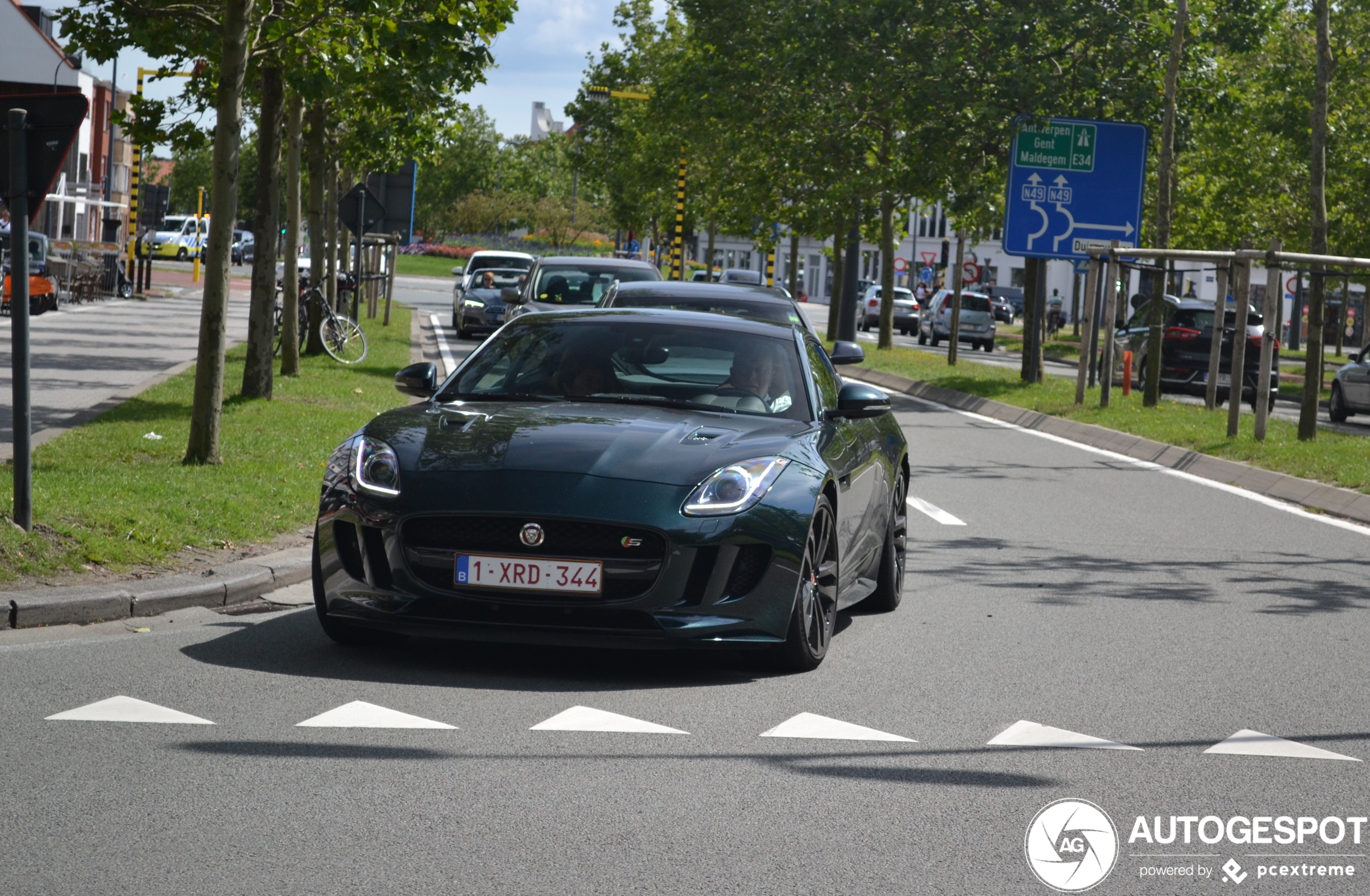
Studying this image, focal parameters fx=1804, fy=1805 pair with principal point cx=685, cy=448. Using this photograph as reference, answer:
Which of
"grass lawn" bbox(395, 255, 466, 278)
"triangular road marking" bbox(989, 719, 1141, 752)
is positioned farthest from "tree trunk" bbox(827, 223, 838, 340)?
"grass lawn" bbox(395, 255, 466, 278)

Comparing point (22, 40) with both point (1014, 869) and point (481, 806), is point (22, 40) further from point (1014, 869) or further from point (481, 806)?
point (1014, 869)

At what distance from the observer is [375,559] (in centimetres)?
654

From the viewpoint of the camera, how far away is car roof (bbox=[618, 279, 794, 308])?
12703mm

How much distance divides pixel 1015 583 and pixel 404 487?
4172mm

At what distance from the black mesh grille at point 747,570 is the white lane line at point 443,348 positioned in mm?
11790

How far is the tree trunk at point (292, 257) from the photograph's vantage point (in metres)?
19.7

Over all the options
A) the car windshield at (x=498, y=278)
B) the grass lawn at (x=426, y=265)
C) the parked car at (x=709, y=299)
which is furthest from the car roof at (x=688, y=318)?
the grass lawn at (x=426, y=265)

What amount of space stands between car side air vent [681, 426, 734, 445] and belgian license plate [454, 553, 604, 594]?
0.72 metres

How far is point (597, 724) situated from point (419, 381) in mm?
2513

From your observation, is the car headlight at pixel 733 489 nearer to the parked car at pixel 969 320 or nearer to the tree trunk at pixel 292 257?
the tree trunk at pixel 292 257

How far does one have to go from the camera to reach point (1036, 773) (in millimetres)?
5457

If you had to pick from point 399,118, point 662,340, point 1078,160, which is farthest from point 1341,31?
point 662,340

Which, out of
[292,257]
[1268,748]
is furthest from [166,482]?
[292,257]

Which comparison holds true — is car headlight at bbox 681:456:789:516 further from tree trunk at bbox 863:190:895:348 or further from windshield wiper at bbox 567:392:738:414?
tree trunk at bbox 863:190:895:348
